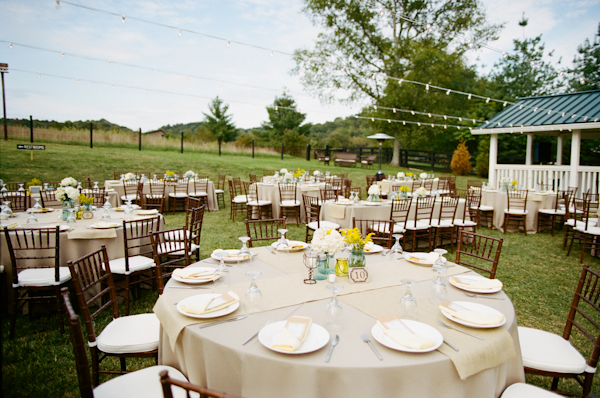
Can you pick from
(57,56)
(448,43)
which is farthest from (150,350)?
(448,43)

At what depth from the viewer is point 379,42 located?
23297mm

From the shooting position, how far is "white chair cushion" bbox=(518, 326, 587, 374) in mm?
A: 2223

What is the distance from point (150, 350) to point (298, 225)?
6.58m

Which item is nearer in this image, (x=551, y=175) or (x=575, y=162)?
(x=575, y=162)

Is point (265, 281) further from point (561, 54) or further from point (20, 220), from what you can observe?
point (561, 54)

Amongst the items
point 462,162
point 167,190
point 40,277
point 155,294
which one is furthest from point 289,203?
point 462,162

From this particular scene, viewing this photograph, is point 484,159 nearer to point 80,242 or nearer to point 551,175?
point 551,175

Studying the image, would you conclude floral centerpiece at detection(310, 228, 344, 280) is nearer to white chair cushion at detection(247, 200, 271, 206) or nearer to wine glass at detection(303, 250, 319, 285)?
wine glass at detection(303, 250, 319, 285)

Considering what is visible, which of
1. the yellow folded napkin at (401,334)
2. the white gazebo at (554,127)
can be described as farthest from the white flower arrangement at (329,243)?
the white gazebo at (554,127)

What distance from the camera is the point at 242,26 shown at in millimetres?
14836

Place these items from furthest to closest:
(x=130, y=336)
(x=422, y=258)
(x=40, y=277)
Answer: (x=40, y=277)
(x=422, y=258)
(x=130, y=336)

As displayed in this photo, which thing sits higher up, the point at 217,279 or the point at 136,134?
the point at 136,134

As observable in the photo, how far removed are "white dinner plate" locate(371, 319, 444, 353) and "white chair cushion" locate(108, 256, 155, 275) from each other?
3.14 meters

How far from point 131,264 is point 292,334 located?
10.2 ft
